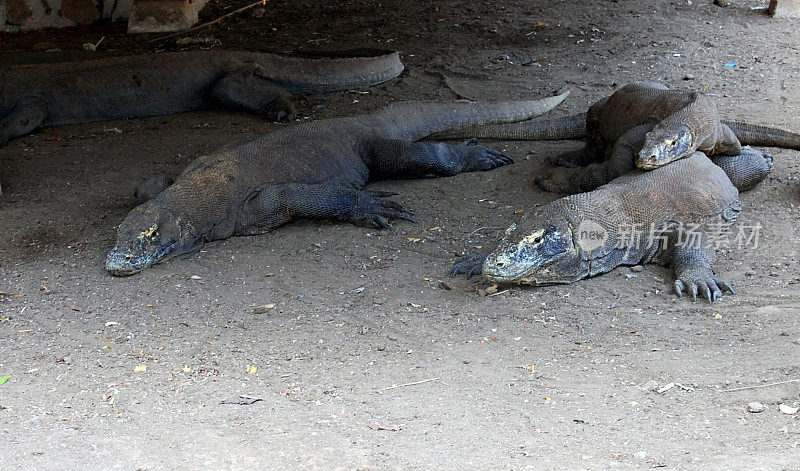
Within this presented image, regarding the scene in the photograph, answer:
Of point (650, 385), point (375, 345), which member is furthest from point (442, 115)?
point (650, 385)

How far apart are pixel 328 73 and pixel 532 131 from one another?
2.36 meters

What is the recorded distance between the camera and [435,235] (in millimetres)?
4648

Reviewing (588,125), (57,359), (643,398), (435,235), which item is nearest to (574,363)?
(643,398)

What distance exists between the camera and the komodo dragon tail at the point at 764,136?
544cm

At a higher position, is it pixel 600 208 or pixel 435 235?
pixel 600 208

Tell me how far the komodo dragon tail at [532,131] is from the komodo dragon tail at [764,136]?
1.08 m

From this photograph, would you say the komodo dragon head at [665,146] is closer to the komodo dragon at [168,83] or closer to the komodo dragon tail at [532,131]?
the komodo dragon tail at [532,131]

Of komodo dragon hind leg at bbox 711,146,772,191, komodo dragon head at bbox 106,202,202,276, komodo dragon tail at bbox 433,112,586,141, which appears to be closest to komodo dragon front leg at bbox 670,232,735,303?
komodo dragon hind leg at bbox 711,146,772,191

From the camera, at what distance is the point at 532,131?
610 centimetres

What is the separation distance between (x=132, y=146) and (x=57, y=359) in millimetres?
3185

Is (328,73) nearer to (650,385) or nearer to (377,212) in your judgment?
(377,212)

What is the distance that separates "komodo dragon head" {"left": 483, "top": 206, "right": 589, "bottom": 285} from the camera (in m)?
3.76

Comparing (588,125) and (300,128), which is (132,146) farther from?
(588,125)

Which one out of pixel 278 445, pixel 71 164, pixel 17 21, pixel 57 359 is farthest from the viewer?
pixel 17 21
